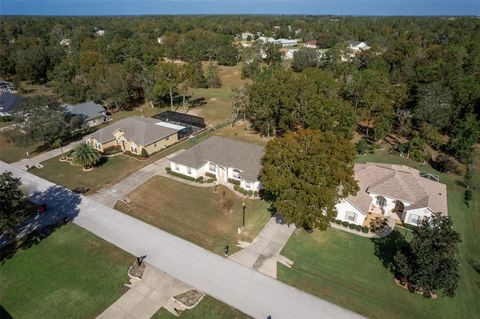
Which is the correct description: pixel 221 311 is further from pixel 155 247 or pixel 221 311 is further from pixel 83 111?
pixel 83 111

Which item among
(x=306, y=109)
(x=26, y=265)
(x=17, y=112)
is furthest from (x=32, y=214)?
(x=306, y=109)

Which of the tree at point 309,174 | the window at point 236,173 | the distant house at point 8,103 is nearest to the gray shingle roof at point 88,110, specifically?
the distant house at point 8,103

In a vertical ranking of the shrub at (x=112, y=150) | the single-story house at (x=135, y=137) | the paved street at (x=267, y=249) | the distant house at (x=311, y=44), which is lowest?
the paved street at (x=267, y=249)

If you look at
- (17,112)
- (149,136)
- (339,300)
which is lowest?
(339,300)

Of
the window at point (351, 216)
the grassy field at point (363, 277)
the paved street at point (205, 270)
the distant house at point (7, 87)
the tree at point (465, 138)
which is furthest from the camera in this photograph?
the distant house at point (7, 87)

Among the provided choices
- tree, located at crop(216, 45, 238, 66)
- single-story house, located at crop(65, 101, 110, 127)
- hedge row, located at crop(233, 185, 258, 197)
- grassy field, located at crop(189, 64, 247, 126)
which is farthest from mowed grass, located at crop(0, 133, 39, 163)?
tree, located at crop(216, 45, 238, 66)

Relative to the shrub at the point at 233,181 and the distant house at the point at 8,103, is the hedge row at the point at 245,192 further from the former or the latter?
the distant house at the point at 8,103

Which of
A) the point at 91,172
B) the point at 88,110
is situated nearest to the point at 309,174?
the point at 91,172
